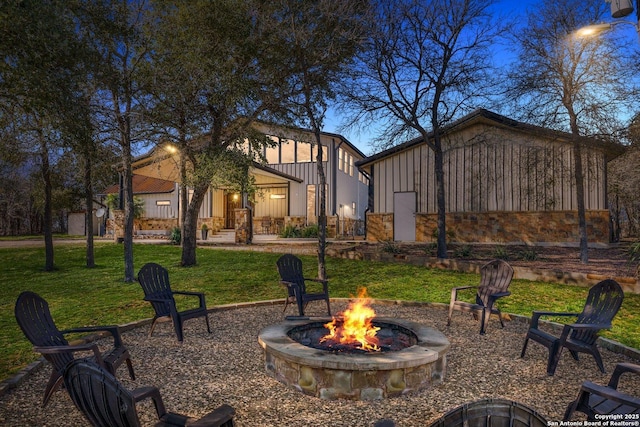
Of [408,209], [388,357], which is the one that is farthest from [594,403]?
[408,209]

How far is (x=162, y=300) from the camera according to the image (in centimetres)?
543

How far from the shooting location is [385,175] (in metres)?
18.2

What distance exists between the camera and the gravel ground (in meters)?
3.40

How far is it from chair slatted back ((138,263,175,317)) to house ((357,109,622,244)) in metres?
11.9

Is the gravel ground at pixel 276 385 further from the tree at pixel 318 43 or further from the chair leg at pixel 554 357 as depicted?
the tree at pixel 318 43

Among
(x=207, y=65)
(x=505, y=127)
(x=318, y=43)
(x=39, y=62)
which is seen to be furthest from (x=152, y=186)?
(x=39, y=62)

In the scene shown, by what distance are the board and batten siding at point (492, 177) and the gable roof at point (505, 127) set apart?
1.21 ft

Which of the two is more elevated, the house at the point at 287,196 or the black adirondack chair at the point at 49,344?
the house at the point at 287,196

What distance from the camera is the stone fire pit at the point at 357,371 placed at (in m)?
3.65

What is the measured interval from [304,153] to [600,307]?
20.2 meters

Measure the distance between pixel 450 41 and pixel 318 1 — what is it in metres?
5.04

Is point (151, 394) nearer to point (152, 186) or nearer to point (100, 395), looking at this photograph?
point (100, 395)

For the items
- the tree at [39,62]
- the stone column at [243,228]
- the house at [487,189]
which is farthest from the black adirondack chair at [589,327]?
the stone column at [243,228]

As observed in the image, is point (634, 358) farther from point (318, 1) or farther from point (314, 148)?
point (314, 148)
